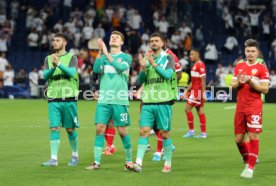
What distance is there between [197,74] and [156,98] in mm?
6352

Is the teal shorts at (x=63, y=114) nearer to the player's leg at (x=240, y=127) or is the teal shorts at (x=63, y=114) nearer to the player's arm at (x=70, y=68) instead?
the player's arm at (x=70, y=68)

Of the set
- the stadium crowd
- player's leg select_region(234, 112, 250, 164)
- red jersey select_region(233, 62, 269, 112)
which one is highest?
the stadium crowd

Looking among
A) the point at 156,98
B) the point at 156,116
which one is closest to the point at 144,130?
the point at 156,116

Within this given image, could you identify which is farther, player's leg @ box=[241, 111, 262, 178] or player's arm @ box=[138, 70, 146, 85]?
player's arm @ box=[138, 70, 146, 85]

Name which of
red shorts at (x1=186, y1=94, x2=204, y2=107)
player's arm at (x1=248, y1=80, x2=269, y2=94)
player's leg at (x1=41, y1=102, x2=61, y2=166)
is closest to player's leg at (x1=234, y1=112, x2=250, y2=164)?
player's arm at (x1=248, y1=80, x2=269, y2=94)

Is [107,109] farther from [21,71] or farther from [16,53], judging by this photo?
[16,53]

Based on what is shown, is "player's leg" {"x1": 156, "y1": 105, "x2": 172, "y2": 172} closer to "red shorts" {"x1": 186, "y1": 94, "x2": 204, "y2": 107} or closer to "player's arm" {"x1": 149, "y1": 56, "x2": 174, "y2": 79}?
"player's arm" {"x1": 149, "y1": 56, "x2": 174, "y2": 79}

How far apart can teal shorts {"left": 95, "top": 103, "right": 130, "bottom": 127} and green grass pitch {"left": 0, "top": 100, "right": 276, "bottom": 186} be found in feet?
2.67

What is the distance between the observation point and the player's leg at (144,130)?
1209cm

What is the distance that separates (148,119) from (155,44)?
4.06 feet

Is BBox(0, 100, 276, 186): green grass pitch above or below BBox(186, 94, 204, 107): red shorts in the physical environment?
below

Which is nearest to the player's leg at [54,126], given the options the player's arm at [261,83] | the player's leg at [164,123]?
the player's leg at [164,123]

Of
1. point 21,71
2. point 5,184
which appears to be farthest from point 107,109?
point 21,71

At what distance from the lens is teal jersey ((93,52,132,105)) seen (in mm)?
12281
